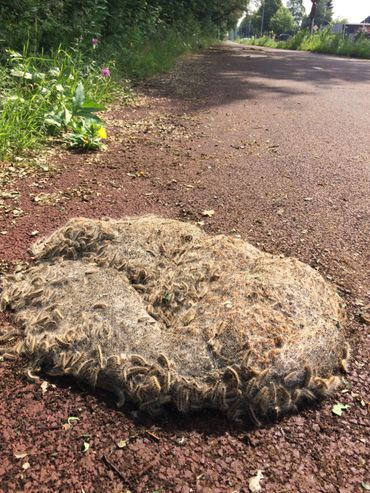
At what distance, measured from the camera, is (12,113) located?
3.81 m

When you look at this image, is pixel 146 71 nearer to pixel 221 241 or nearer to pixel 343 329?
pixel 221 241

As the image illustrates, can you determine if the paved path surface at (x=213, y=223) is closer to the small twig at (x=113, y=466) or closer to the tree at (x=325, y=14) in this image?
the small twig at (x=113, y=466)

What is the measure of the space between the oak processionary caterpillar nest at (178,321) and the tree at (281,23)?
246 feet

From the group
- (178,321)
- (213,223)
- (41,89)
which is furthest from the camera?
(41,89)

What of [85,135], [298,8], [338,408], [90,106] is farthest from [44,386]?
[298,8]

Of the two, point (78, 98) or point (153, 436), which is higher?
point (78, 98)

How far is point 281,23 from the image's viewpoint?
6862cm

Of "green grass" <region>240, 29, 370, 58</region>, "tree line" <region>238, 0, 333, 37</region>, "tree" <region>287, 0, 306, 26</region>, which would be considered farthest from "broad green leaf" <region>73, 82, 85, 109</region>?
"tree" <region>287, 0, 306, 26</region>

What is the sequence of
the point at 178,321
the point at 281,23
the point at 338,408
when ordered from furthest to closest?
the point at 281,23 < the point at 178,321 < the point at 338,408

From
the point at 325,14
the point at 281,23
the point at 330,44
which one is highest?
the point at 325,14

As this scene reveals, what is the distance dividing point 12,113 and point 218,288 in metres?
2.83

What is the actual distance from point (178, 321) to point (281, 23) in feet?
252

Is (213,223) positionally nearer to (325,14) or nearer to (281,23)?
(281,23)

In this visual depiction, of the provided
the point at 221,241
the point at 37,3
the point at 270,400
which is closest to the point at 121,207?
the point at 221,241
